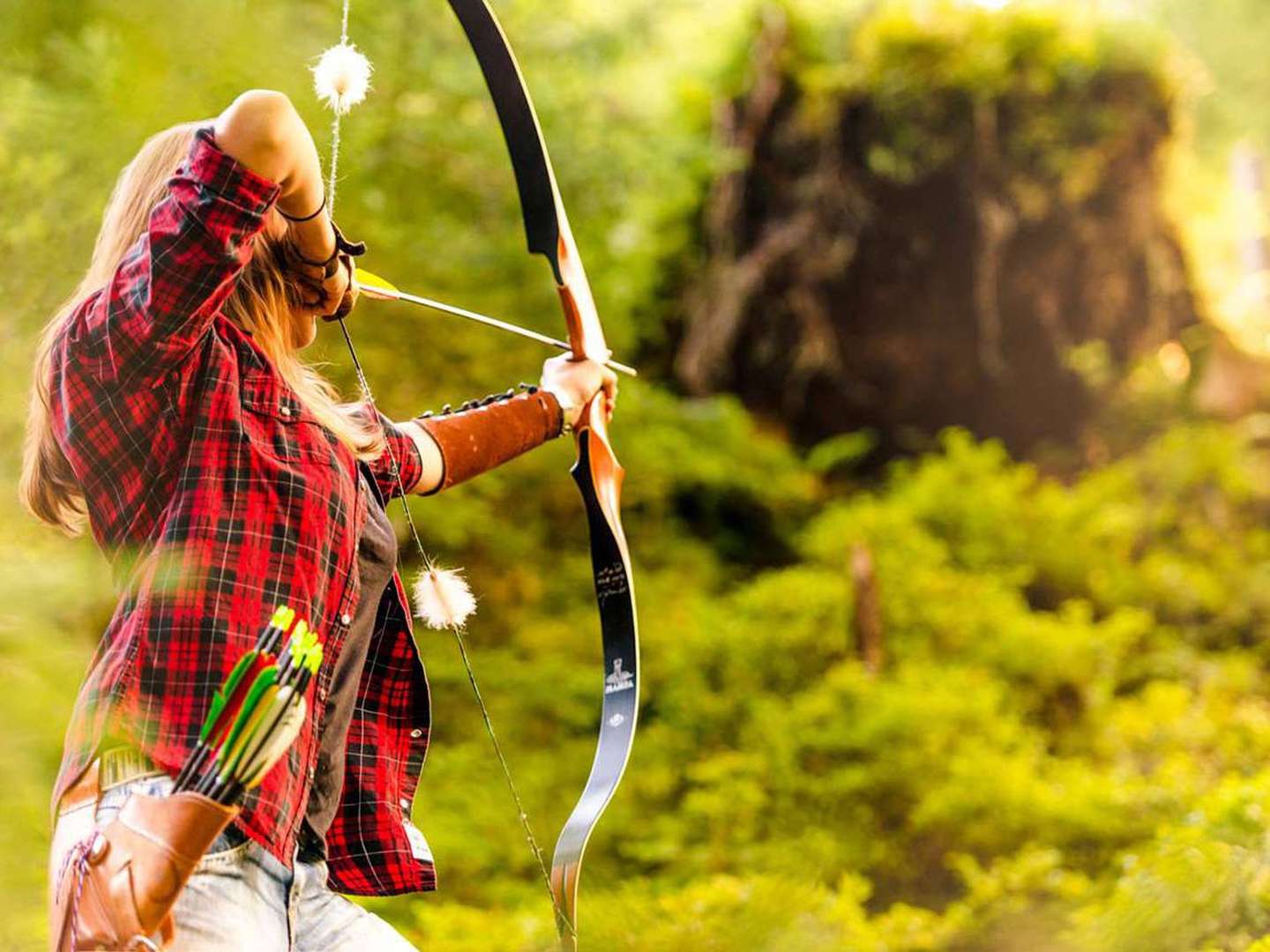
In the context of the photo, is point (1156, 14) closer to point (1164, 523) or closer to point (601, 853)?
point (1164, 523)

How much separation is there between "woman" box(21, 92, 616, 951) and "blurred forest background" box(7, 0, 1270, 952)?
118cm

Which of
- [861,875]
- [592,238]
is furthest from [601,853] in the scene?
[592,238]

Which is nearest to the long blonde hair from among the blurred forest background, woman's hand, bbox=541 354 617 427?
woman's hand, bbox=541 354 617 427

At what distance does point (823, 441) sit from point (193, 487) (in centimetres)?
416

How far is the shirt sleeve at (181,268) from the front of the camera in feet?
2.96

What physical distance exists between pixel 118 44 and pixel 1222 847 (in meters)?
2.79

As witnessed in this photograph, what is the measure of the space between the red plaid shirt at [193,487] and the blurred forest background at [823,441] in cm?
123

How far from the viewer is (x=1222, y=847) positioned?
2.61 m

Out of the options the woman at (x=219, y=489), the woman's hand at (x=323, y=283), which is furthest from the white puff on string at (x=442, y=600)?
the woman's hand at (x=323, y=283)

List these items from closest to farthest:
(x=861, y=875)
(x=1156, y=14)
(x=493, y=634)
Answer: (x=861, y=875)
(x=493, y=634)
(x=1156, y=14)

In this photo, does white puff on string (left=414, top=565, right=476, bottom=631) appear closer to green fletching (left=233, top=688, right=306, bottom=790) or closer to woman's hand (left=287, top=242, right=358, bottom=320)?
woman's hand (left=287, top=242, right=358, bottom=320)

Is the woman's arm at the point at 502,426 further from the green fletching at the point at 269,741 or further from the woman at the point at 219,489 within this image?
the green fletching at the point at 269,741

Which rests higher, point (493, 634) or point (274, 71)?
point (274, 71)

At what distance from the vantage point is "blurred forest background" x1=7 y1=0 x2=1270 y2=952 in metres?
2.90
